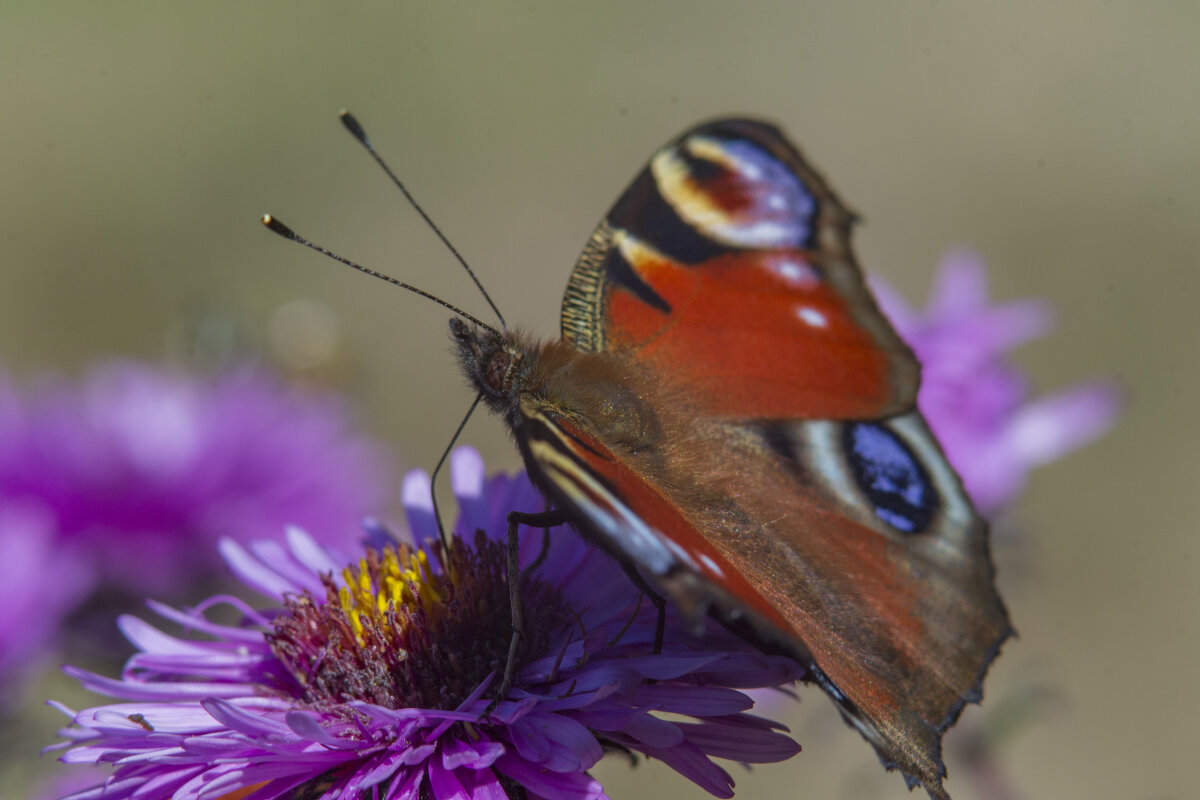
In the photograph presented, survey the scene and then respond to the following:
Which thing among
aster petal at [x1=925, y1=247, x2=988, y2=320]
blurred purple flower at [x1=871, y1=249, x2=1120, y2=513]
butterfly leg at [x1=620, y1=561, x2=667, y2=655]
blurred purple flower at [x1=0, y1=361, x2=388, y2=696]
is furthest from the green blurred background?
butterfly leg at [x1=620, y1=561, x2=667, y2=655]

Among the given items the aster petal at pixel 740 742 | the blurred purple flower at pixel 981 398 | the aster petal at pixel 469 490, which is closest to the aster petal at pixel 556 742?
the aster petal at pixel 740 742

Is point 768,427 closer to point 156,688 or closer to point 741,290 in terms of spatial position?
point 741,290

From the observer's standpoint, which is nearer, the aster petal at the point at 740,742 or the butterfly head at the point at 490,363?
the aster petal at the point at 740,742

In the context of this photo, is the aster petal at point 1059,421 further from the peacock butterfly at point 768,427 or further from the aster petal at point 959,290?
the peacock butterfly at point 768,427

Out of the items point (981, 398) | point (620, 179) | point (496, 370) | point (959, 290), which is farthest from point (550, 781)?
point (620, 179)

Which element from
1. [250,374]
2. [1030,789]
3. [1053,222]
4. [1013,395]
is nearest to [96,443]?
[250,374]

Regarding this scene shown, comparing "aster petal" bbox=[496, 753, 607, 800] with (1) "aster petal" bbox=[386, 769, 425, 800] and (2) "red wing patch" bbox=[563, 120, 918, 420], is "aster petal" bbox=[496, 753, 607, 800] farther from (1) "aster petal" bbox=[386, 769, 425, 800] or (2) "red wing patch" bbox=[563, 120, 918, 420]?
(2) "red wing patch" bbox=[563, 120, 918, 420]
